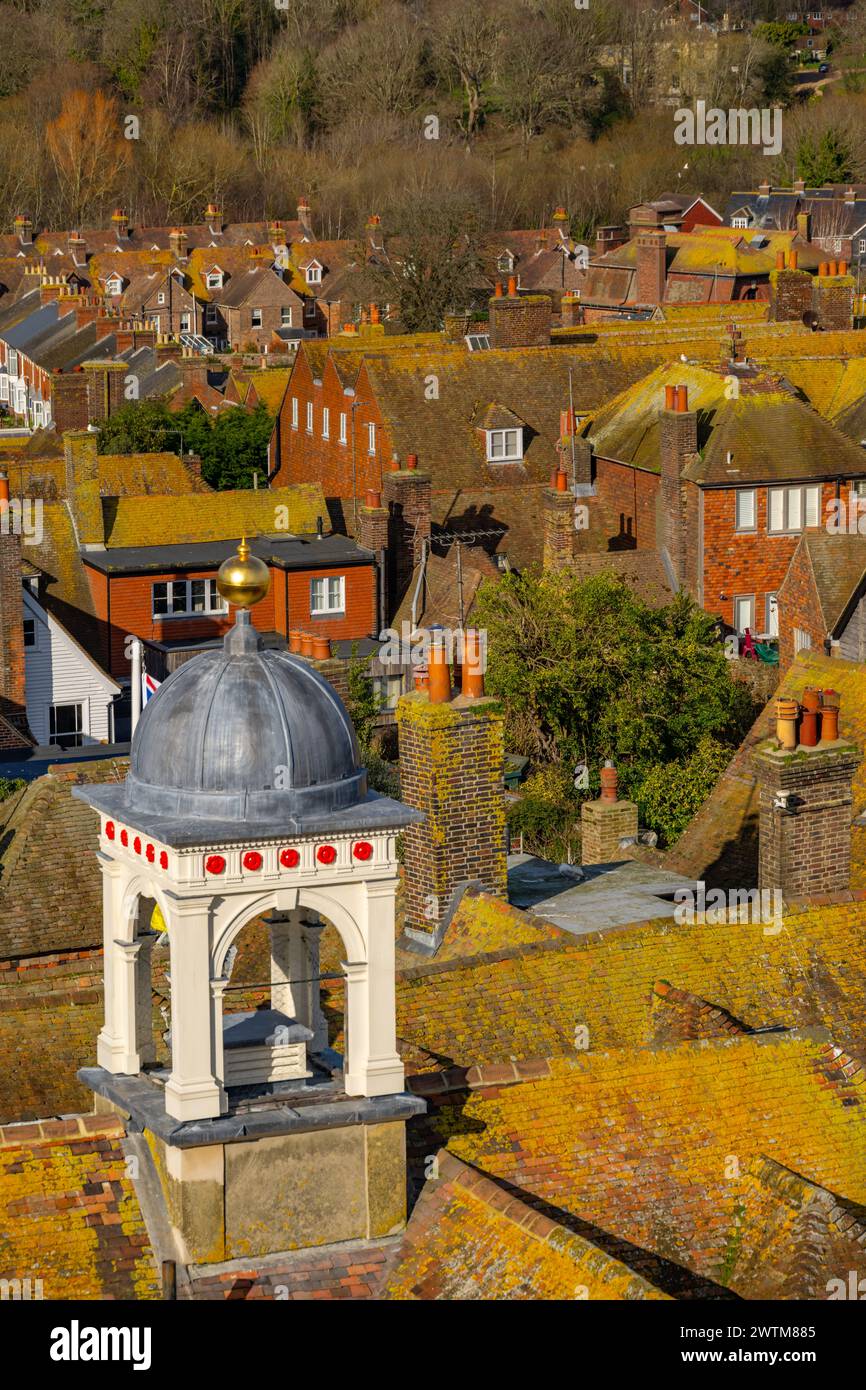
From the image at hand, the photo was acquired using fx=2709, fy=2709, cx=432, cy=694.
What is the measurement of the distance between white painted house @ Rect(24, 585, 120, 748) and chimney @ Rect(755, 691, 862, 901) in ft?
108

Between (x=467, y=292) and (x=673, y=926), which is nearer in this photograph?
(x=673, y=926)

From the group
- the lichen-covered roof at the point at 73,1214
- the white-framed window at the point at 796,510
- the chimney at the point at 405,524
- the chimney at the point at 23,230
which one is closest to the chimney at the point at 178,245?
the chimney at the point at 23,230

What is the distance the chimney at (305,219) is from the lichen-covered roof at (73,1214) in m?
139

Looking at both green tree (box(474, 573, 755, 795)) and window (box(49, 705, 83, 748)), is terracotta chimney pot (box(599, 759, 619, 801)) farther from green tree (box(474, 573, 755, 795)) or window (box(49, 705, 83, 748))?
window (box(49, 705, 83, 748))

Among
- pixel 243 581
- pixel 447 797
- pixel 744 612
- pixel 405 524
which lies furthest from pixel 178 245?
pixel 243 581

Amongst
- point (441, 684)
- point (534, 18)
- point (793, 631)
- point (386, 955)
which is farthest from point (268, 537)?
point (534, 18)

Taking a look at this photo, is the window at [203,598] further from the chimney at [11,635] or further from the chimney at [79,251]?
the chimney at [79,251]

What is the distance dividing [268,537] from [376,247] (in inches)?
2646

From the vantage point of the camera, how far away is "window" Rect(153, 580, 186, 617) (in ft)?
204

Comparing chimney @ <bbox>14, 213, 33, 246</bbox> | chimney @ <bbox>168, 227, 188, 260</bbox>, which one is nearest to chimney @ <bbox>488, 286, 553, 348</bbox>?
chimney @ <bbox>168, 227, 188, 260</bbox>

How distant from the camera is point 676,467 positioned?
202 ft

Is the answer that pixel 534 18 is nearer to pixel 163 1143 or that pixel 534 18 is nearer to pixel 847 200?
pixel 847 200

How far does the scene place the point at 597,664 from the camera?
160 ft

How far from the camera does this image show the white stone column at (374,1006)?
15.8 m
